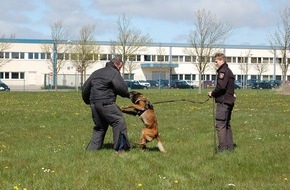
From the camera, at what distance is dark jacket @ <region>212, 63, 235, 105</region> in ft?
32.2

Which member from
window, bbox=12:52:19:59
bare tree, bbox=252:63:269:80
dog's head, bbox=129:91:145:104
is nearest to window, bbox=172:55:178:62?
bare tree, bbox=252:63:269:80

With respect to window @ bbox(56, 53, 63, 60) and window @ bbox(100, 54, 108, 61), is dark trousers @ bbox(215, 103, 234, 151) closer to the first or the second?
window @ bbox(56, 53, 63, 60)

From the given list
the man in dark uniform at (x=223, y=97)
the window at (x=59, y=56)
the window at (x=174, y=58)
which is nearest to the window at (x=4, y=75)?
the window at (x=59, y=56)

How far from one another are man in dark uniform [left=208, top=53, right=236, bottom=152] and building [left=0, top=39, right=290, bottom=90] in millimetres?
61885

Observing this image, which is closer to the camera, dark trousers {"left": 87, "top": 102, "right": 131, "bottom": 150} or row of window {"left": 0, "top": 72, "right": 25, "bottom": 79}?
dark trousers {"left": 87, "top": 102, "right": 131, "bottom": 150}

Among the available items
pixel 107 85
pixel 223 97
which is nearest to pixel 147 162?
pixel 107 85

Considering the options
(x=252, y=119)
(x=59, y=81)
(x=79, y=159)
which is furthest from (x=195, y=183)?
(x=59, y=81)

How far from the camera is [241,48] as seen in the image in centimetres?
9844

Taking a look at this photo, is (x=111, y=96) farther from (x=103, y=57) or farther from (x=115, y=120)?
(x=103, y=57)

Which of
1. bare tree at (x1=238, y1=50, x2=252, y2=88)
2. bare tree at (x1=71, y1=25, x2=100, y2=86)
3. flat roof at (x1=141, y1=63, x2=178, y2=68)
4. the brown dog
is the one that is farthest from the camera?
bare tree at (x1=238, y1=50, x2=252, y2=88)

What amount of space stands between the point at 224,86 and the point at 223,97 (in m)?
0.24

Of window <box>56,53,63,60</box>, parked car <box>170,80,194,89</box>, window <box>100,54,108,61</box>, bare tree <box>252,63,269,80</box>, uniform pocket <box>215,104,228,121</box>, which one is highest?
window <box>100,54,108,61</box>

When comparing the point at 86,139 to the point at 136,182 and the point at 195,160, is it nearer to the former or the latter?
the point at 195,160

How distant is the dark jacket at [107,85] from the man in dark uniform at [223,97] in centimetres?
179
